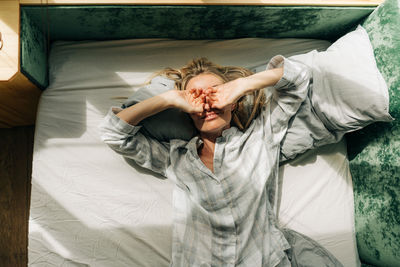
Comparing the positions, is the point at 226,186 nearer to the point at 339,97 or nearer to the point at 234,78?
the point at 234,78

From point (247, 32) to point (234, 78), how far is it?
0.28 m

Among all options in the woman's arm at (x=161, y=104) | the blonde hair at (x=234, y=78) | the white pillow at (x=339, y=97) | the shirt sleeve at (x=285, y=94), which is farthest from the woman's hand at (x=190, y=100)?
the white pillow at (x=339, y=97)

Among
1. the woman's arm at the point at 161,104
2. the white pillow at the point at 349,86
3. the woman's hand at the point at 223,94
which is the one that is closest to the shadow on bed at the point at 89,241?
the woman's arm at the point at 161,104

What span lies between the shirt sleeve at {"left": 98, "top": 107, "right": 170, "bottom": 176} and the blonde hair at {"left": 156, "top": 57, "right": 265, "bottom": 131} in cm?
26

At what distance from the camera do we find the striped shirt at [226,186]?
43.1 inches

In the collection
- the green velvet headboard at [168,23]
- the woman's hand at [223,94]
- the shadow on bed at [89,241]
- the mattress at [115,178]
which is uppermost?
the green velvet headboard at [168,23]

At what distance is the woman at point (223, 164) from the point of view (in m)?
1.07

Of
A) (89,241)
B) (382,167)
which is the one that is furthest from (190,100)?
(382,167)

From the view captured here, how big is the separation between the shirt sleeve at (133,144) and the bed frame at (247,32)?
371mm

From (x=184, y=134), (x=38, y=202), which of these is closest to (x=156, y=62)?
(x=184, y=134)

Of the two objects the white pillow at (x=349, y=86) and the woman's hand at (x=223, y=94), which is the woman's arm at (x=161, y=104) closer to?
the woman's hand at (x=223, y=94)

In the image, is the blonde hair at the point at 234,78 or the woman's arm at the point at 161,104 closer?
the woman's arm at the point at 161,104

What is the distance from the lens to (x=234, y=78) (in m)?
1.24

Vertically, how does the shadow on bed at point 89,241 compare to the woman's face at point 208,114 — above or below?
below
